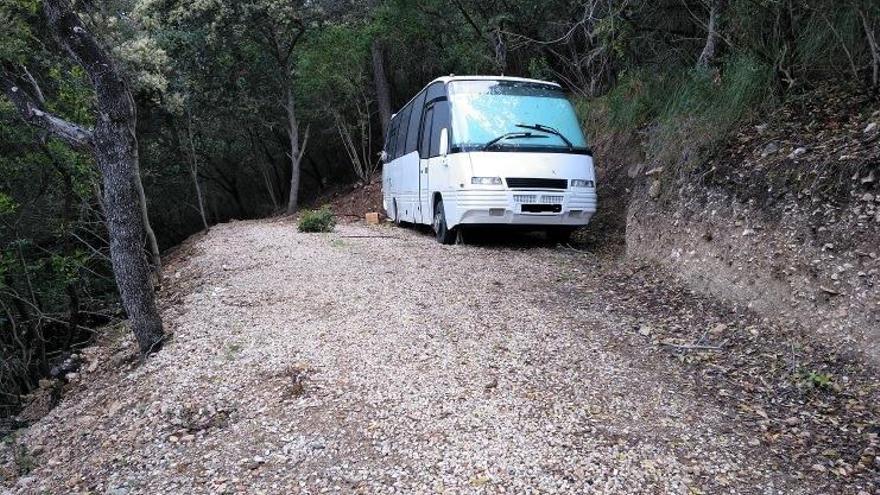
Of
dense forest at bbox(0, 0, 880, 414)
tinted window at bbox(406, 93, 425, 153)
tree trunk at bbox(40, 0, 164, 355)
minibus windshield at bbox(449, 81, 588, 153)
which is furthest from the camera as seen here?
tinted window at bbox(406, 93, 425, 153)

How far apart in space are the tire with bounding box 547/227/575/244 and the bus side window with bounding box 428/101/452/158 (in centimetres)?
199

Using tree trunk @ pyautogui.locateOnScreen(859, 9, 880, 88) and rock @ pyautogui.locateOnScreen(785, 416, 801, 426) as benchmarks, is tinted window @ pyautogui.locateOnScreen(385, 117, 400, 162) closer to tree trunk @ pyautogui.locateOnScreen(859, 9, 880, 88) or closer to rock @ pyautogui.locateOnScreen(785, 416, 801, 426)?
tree trunk @ pyautogui.locateOnScreen(859, 9, 880, 88)

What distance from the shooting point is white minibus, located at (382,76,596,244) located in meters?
7.83

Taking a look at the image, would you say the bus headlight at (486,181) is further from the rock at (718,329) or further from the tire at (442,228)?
the rock at (718,329)

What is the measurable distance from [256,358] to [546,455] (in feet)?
8.19

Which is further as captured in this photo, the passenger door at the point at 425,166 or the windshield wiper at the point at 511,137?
the passenger door at the point at 425,166

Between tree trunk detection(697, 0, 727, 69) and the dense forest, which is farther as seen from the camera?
tree trunk detection(697, 0, 727, 69)

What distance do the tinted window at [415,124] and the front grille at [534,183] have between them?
Answer: 2.74m

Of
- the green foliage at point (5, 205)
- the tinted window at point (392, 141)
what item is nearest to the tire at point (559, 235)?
the tinted window at point (392, 141)

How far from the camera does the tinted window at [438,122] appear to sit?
28.8 feet

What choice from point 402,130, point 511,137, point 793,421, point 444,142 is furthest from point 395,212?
point 793,421

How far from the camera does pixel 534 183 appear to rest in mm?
7832

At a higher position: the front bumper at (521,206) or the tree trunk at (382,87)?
the tree trunk at (382,87)

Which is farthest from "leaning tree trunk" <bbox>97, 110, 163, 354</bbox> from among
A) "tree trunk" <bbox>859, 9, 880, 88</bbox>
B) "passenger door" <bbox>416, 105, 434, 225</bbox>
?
"tree trunk" <bbox>859, 9, 880, 88</bbox>
